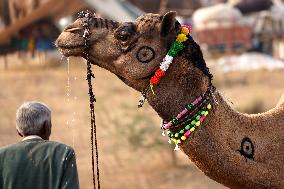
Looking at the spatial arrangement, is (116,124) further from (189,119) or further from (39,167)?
(39,167)

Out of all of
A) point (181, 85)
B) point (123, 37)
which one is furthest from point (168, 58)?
point (123, 37)

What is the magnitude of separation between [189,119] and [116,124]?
347 inches

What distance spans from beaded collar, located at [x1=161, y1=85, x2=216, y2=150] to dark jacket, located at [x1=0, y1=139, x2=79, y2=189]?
2.05 ft

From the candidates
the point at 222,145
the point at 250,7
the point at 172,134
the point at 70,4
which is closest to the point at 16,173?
the point at 172,134

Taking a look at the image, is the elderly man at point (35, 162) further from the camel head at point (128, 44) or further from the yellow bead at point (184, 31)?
the yellow bead at point (184, 31)

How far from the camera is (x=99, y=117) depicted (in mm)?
13758

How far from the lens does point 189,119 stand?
3.81m

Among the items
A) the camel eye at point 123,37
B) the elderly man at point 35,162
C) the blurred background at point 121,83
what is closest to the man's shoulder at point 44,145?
the elderly man at point 35,162

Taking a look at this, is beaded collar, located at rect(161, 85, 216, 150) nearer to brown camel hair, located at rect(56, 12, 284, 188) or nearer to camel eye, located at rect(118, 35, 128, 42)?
brown camel hair, located at rect(56, 12, 284, 188)

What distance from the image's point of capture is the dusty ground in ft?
35.1

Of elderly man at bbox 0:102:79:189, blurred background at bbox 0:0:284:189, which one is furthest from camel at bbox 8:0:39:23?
elderly man at bbox 0:102:79:189

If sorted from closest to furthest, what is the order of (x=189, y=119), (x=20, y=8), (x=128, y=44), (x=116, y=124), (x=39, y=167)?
(x=39, y=167) → (x=189, y=119) → (x=128, y=44) → (x=116, y=124) → (x=20, y=8)

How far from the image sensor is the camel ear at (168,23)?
3779 mm

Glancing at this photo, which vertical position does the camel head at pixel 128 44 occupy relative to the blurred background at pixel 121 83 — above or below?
above
